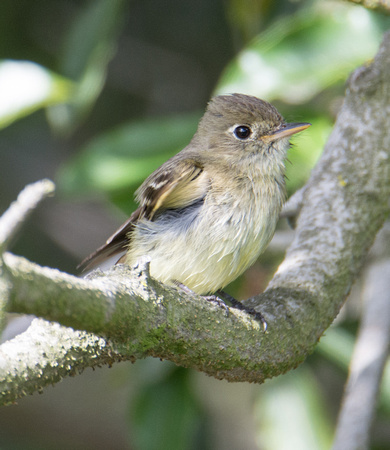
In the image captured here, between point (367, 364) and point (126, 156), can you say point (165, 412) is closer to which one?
point (367, 364)

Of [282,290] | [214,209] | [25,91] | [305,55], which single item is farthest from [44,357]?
[305,55]

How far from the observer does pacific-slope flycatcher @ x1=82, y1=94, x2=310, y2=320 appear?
311cm

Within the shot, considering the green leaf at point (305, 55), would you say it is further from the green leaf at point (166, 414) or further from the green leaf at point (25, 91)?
the green leaf at point (166, 414)

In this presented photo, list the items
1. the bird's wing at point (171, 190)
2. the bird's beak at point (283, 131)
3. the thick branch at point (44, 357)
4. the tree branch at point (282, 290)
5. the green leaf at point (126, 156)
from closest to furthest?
the tree branch at point (282, 290)
the thick branch at point (44, 357)
the bird's wing at point (171, 190)
the bird's beak at point (283, 131)
the green leaf at point (126, 156)

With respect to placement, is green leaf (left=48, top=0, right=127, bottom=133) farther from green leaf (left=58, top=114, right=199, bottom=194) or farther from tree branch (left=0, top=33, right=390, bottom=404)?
tree branch (left=0, top=33, right=390, bottom=404)

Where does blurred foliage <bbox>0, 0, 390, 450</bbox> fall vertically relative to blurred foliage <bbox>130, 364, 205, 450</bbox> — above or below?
above

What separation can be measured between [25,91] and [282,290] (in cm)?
207

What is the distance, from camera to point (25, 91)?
400cm

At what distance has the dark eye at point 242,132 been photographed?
3709 millimetres

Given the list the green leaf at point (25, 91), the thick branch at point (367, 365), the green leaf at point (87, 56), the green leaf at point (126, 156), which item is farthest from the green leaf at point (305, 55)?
the thick branch at point (367, 365)

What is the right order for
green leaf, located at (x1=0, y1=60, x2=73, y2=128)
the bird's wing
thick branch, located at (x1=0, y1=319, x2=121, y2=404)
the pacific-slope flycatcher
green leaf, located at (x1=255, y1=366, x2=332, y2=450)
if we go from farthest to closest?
green leaf, located at (x1=255, y1=366, x2=332, y2=450)
green leaf, located at (x1=0, y1=60, x2=73, y2=128)
the bird's wing
the pacific-slope flycatcher
thick branch, located at (x1=0, y1=319, x2=121, y2=404)

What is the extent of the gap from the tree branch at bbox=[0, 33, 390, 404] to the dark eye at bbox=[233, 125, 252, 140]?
1.42ft

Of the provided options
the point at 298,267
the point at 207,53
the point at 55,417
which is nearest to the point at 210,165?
the point at 298,267

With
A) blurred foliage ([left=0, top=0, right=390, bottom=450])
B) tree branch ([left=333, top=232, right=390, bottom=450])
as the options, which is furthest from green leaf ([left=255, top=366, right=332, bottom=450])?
tree branch ([left=333, top=232, right=390, bottom=450])
